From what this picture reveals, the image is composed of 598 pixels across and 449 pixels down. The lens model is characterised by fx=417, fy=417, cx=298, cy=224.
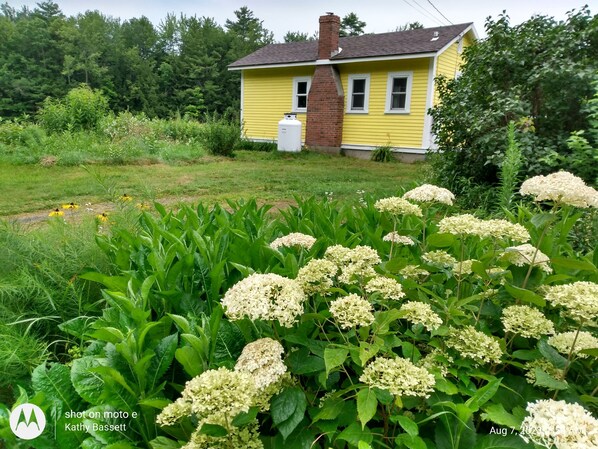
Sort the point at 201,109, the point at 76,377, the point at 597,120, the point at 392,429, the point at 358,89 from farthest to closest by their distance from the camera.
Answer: the point at 201,109 → the point at 358,89 → the point at 597,120 → the point at 76,377 → the point at 392,429

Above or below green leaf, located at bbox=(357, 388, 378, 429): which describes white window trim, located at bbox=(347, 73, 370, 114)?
above

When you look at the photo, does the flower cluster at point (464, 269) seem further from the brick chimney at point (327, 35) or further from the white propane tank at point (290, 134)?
the brick chimney at point (327, 35)

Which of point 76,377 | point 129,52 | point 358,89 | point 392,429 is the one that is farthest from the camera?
point 129,52

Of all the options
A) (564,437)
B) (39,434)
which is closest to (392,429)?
(564,437)

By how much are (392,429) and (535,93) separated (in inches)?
222

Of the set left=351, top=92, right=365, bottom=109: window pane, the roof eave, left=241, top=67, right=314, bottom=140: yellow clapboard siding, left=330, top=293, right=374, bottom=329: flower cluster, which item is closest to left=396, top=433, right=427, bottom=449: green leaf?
left=330, top=293, right=374, bottom=329: flower cluster

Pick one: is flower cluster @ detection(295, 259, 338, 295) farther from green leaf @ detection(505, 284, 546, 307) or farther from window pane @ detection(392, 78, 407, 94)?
window pane @ detection(392, 78, 407, 94)

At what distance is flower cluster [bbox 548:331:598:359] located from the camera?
40.1 inches

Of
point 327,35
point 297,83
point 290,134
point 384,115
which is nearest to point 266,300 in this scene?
point 290,134

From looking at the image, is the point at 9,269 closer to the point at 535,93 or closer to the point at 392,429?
the point at 392,429

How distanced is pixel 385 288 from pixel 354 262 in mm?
164

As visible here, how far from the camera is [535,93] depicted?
5422mm

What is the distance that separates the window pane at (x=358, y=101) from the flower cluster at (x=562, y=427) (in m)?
14.5

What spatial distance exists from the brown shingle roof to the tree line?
18.5m
